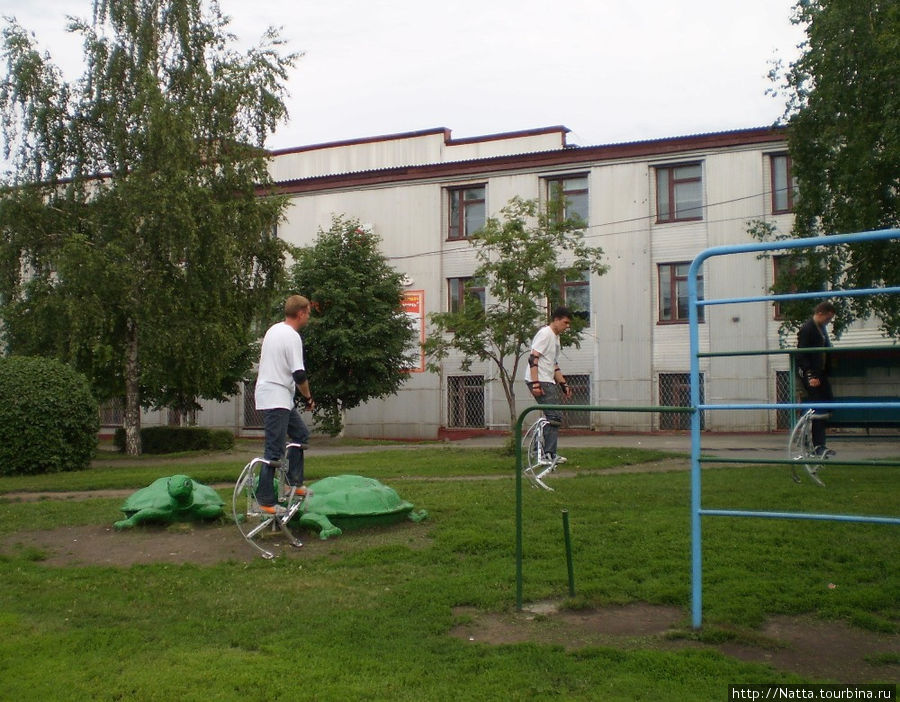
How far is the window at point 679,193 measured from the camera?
30.9 metres

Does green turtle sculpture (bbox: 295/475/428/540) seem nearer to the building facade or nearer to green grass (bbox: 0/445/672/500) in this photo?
green grass (bbox: 0/445/672/500)

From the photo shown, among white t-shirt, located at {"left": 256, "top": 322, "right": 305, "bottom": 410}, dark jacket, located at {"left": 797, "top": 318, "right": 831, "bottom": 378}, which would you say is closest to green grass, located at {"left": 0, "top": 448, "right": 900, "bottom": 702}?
dark jacket, located at {"left": 797, "top": 318, "right": 831, "bottom": 378}

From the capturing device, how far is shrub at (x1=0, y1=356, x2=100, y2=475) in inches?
665

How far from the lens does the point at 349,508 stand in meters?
7.93

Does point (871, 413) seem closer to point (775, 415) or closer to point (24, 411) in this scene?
point (775, 415)

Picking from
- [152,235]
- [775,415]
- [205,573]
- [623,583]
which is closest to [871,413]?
[775,415]

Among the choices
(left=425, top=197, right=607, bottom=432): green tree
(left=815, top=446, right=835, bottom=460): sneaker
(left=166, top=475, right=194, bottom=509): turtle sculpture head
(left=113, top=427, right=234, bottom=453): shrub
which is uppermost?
(left=425, top=197, right=607, bottom=432): green tree

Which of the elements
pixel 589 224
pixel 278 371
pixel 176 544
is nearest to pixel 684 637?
pixel 278 371

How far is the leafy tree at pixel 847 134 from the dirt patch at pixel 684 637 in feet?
43.8

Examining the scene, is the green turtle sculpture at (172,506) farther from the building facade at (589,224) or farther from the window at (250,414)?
the window at (250,414)

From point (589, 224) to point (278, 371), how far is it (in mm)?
25331

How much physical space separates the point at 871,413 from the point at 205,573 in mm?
4823

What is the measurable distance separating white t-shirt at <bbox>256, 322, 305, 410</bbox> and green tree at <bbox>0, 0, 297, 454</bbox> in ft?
53.1

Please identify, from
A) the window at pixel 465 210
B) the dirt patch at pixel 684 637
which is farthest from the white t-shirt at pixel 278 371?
the window at pixel 465 210
